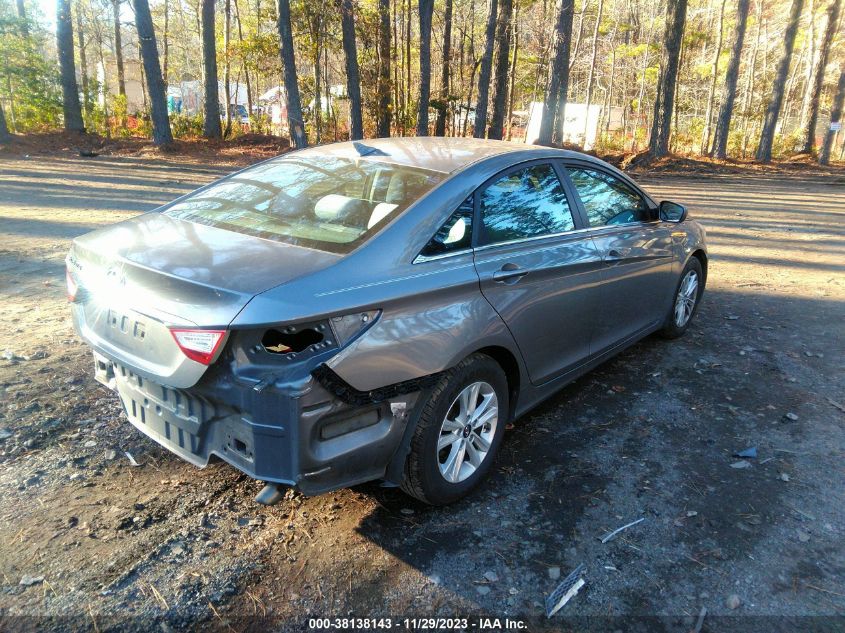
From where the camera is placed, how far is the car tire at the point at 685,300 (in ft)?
17.3

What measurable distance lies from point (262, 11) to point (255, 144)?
5648 mm

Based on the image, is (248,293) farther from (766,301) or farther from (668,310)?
(766,301)

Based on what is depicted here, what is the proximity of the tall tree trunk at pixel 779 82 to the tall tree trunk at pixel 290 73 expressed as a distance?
1926cm

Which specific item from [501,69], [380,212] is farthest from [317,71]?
[380,212]

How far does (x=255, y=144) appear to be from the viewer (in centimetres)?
2145

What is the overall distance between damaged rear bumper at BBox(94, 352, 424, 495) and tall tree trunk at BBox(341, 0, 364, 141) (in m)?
18.2

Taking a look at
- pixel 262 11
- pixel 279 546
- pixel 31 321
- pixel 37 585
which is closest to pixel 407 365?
pixel 279 546

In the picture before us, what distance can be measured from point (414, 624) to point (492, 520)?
0.76 metres

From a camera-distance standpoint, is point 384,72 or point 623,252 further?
point 384,72

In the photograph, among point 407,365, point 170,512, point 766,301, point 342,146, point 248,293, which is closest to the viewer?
point 248,293

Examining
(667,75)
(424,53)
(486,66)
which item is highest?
(424,53)

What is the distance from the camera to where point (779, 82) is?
25.1m

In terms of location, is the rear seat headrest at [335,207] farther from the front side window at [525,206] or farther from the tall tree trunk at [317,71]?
the tall tree trunk at [317,71]

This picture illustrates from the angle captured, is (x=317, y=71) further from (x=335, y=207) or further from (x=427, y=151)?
(x=335, y=207)
